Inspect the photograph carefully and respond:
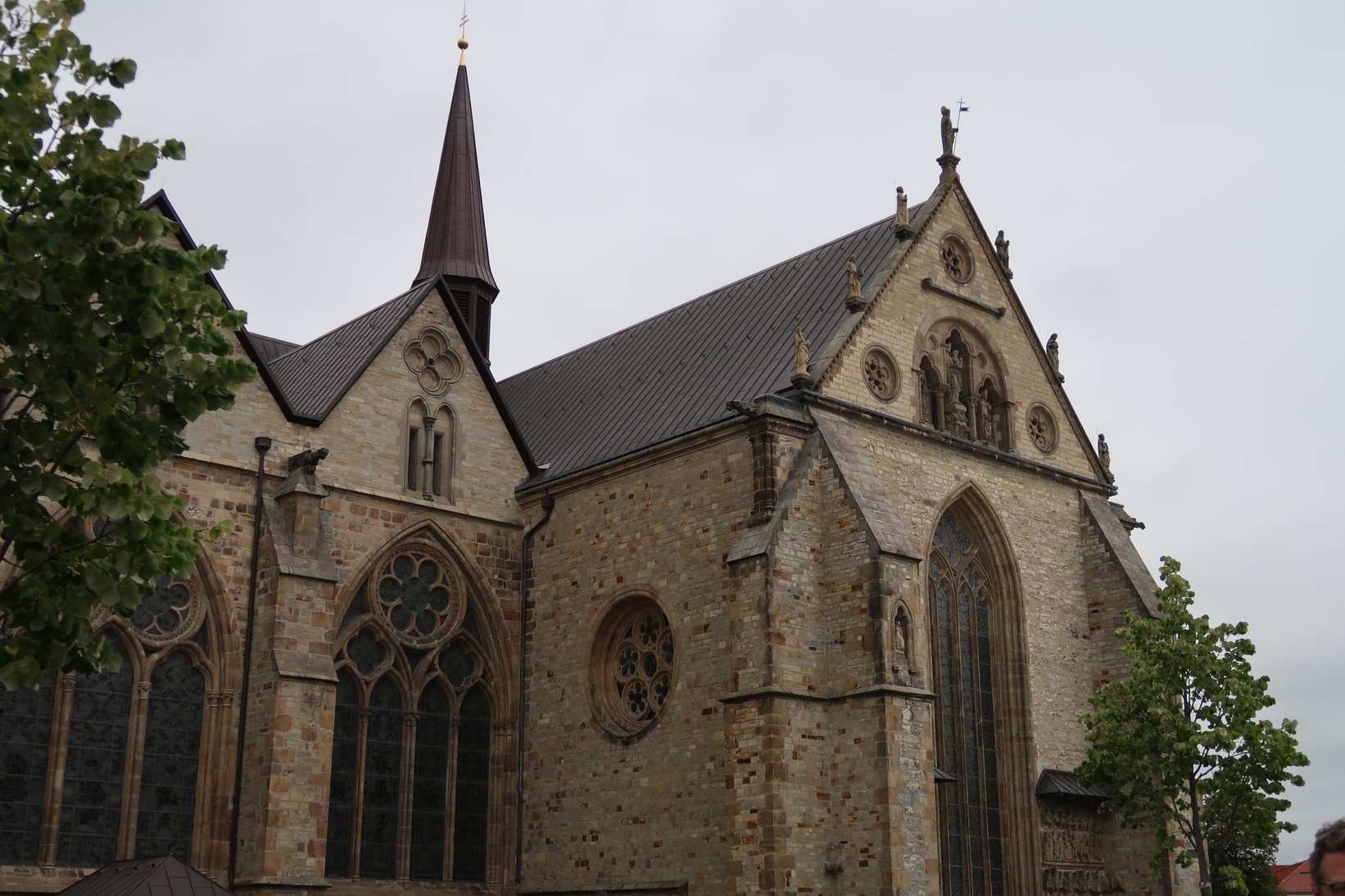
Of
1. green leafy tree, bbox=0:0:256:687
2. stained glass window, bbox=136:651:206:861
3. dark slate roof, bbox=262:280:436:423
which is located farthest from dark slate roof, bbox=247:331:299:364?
green leafy tree, bbox=0:0:256:687

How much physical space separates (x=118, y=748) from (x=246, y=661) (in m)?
2.24

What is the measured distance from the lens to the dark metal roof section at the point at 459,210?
38.0m

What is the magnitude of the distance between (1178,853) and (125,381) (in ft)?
65.0

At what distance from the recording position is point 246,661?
78.5 feet

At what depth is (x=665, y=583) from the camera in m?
25.2

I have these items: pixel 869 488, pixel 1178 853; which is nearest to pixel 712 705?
pixel 869 488

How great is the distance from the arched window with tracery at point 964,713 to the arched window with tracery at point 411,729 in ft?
26.1

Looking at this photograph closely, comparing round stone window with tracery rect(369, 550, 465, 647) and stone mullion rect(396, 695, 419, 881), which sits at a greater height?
round stone window with tracery rect(369, 550, 465, 647)

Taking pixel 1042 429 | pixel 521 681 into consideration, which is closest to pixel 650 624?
pixel 521 681

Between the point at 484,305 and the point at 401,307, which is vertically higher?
the point at 484,305

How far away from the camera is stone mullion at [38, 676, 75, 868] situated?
21938 millimetres

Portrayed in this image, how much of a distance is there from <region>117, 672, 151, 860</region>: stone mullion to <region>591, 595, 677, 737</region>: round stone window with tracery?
23.9ft

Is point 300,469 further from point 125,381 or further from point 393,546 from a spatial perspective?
point 125,381

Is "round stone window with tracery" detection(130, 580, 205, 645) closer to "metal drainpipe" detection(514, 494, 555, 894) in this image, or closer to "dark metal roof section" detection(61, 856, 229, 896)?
"dark metal roof section" detection(61, 856, 229, 896)
